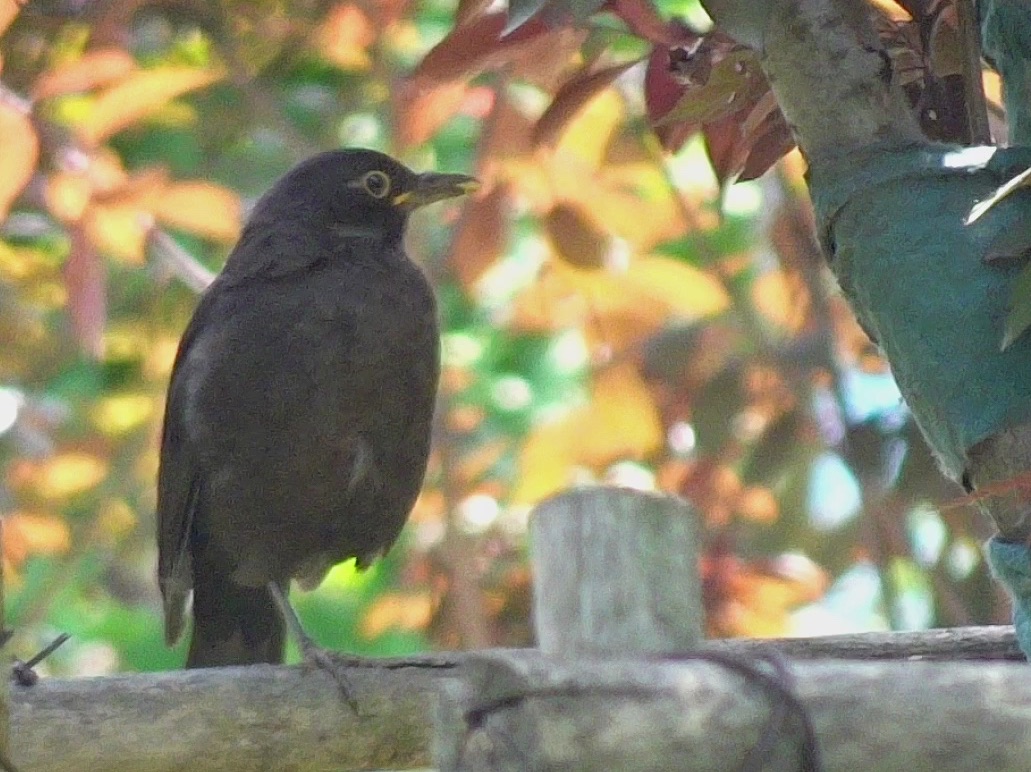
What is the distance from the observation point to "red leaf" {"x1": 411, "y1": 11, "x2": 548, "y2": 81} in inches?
124

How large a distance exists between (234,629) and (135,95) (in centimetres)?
139

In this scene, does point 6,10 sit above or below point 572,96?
above

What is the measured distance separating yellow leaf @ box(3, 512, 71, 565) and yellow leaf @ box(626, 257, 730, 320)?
208cm

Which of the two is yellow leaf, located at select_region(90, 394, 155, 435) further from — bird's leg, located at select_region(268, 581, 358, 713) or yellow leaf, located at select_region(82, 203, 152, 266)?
bird's leg, located at select_region(268, 581, 358, 713)

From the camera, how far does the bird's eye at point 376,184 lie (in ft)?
16.6

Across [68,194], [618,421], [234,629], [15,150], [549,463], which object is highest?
[15,150]

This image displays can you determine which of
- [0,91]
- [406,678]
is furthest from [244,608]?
[406,678]

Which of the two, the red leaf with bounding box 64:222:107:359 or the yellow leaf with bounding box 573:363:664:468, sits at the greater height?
the red leaf with bounding box 64:222:107:359

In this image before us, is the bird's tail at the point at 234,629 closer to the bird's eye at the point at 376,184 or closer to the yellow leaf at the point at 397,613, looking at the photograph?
the yellow leaf at the point at 397,613

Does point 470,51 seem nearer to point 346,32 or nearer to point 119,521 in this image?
point 346,32

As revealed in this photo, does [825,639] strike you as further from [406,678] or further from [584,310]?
[584,310]

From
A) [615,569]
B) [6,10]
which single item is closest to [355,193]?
[6,10]

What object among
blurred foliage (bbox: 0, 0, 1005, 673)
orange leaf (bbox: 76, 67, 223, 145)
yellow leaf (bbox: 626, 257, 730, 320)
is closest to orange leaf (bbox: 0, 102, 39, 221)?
blurred foliage (bbox: 0, 0, 1005, 673)

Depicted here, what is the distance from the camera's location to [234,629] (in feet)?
16.5
